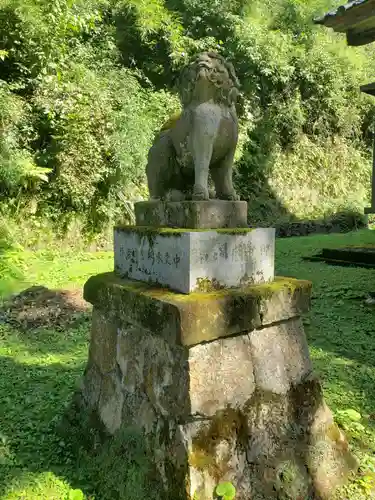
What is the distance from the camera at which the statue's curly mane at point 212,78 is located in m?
2.28

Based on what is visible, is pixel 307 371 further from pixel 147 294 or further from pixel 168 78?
pixel 168 78

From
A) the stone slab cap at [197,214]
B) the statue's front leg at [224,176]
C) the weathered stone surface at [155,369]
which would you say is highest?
the statue's front leg at [224,176]

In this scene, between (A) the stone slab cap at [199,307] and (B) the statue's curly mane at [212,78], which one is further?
(B) the statue's curly mane at [212,78]

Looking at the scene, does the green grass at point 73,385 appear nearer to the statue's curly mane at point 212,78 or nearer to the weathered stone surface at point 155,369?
the weathered stone surface at point 155,369

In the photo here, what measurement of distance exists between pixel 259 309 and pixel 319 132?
1283 centimetres

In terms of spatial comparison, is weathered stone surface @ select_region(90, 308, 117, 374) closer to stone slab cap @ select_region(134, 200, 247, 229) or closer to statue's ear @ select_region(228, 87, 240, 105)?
stone slab cap @ select_region(134, 200, 247, 229)

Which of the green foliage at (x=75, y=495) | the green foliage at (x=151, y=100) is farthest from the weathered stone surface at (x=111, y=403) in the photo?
the green foliage at (x=151, y=100)

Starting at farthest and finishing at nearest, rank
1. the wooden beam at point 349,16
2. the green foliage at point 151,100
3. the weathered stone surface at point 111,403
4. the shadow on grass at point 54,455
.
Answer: the green foliage at point 151,100, the wooden beam at point 349,16, the weathered stone surface at point 111,403, the shadow on grass at point 54,455

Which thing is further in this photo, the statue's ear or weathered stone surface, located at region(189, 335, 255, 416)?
the statue's ear

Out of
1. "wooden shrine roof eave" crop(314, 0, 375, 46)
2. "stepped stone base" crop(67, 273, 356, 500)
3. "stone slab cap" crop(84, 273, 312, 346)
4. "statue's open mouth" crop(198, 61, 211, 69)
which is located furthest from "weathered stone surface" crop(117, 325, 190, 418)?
"wooden shrine roof eave" crop(314, 0, 375, 46)

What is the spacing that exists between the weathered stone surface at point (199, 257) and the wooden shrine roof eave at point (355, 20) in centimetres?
421

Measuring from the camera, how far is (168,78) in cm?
1103

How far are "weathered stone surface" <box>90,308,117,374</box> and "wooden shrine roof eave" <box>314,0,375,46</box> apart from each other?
4819mm

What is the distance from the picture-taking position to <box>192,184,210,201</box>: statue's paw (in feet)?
7.36
